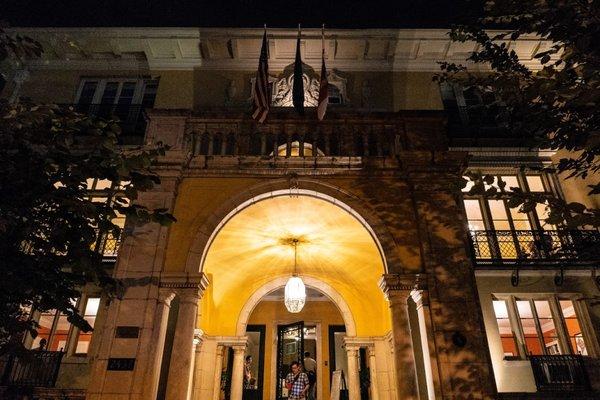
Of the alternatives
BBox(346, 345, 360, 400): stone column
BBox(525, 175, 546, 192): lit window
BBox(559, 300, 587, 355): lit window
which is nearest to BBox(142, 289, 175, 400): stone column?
BBox(346, 345, 360, 400): stone column

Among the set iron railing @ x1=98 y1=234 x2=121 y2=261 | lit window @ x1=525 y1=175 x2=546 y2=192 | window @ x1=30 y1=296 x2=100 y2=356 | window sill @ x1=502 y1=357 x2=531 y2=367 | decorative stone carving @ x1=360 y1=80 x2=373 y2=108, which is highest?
decorative stone carving @ x1=360 y1=80 x2=373 y2=108

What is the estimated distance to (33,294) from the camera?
545cm

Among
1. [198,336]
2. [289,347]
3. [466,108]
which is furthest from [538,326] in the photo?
[198,336]

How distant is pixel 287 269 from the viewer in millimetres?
15820

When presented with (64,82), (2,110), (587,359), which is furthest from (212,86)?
(587,359)

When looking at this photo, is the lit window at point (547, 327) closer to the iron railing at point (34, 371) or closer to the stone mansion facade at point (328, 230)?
the stone mansion facade at point (328, 230)

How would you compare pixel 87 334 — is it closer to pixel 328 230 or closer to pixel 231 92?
pixel 328 230

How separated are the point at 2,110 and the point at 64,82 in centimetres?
1042

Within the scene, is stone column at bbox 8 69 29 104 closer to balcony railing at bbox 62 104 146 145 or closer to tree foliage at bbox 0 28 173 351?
balcony railing at bbox 62 104 146 145

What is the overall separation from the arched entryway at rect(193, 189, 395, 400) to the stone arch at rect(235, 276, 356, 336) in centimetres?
4

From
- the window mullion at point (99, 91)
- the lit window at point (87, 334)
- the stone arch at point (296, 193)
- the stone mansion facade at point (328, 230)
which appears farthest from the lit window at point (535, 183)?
the window mullion at point (99, 91)

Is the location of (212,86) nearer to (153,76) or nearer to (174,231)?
(153,76)

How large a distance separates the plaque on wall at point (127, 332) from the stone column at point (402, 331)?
19.2 feet

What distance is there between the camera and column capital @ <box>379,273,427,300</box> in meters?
9.38
